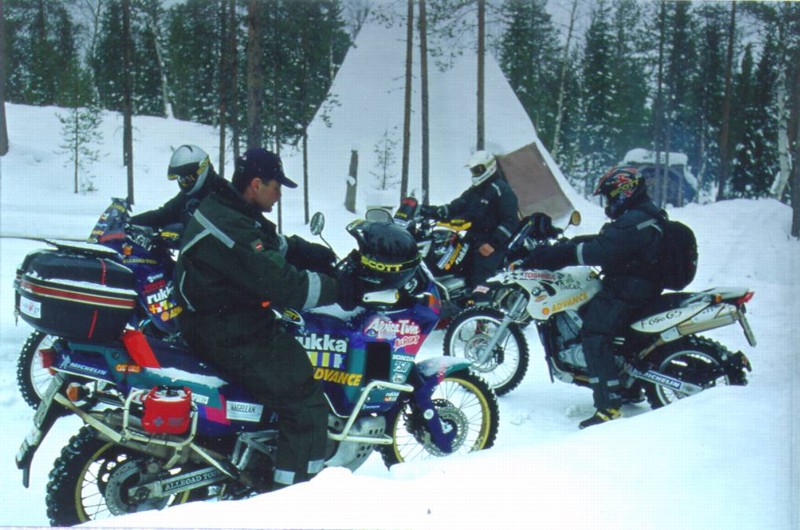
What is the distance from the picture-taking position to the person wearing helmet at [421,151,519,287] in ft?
21.1

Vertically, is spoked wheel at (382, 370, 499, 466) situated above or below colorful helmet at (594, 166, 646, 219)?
below

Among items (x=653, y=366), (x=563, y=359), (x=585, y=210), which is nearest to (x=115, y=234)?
(x=563, y=359)

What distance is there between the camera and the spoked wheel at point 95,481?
8.73 ft

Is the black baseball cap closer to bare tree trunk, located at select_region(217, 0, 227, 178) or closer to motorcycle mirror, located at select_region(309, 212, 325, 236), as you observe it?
motorcycle mirror, located at select_region(309, 212, 325, 236)

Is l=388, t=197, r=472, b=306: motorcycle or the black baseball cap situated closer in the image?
the black baseball cap

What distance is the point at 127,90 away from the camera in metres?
6.78

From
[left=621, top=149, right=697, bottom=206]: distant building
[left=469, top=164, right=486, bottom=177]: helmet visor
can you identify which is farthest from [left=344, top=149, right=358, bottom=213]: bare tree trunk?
[left=621, top=149, right=697, bottom=206]: distant building

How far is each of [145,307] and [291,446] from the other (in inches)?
80.5

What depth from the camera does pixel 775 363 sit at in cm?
380

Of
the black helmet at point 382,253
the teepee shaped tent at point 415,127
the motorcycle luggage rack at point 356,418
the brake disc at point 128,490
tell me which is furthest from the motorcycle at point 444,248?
the brake disc at point 128,490

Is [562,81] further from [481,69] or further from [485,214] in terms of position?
[485,214]

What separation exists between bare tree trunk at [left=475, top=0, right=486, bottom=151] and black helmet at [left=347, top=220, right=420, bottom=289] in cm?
390

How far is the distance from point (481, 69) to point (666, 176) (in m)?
5.71

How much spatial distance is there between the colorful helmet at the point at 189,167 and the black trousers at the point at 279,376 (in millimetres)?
1670
